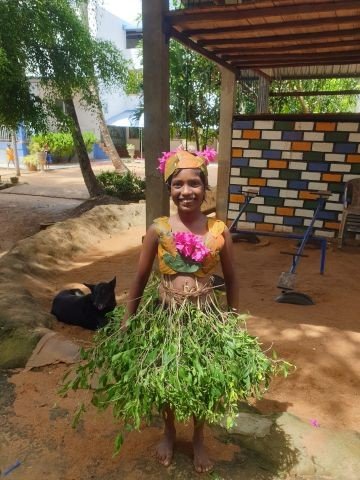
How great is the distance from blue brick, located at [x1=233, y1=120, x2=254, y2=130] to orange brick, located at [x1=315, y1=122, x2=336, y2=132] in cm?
120

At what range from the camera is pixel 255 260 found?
6.15m

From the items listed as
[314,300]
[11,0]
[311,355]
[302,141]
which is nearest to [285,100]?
[302,141]

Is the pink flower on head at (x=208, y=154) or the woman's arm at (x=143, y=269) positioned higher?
the pink flower on head at (x=208, y=154)

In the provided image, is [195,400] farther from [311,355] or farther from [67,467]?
[311,355]

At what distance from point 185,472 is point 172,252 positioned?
46.6 inches

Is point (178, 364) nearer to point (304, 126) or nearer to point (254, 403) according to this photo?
point (254, 403)

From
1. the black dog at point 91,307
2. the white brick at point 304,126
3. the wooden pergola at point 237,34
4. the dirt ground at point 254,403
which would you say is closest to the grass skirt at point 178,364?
Result: the dirt ground at point 254,403

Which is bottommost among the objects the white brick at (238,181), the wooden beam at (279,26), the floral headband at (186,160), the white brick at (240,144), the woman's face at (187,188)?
the white brick at (238,181)

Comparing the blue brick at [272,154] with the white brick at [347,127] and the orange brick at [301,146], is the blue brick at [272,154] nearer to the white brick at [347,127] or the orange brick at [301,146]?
the orange brick at [301,146]

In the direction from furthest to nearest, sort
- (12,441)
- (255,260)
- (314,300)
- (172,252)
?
(255,260)
(314,300)
(12,441)
(172,252)

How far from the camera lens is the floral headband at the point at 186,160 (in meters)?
1.90

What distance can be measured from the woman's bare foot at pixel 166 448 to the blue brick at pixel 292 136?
6114mm

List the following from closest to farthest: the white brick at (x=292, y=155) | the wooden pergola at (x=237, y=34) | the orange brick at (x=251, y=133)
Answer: the wooden pergola at (x=237, y=34), the white brick at (x=292, y=155), the orange brick at (x=251, y=133)

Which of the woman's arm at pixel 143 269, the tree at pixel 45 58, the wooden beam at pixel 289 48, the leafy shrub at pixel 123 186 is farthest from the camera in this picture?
the leafy shrub at pixel 123 186
